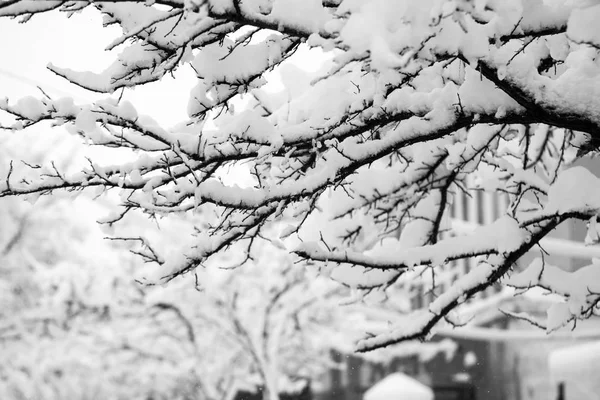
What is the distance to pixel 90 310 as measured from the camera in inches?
529

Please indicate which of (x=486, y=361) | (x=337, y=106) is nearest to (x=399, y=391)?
(x=337, y=106)

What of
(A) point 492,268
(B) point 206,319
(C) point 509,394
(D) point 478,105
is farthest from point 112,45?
(C) point 509,394

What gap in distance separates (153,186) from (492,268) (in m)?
1.69

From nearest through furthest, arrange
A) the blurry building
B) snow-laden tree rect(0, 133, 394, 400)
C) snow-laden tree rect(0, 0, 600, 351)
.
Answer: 1. snow-laden tree rect(0, 0, 600, 351)
2. snow-laden tree rect(0, 133, 394, 400)
3. the blurry building

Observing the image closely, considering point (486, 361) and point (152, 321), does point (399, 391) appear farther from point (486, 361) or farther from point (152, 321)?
point (486, 361)

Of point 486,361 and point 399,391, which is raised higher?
point 486,361

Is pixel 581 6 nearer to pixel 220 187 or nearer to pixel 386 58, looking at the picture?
pixel 386 58

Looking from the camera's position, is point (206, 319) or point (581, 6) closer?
point (581, 6)

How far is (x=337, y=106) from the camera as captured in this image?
7.97 feet

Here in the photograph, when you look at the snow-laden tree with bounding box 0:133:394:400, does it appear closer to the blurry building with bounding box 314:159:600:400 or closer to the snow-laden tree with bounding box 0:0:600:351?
the blurry building with bounding box 314:159:600:400

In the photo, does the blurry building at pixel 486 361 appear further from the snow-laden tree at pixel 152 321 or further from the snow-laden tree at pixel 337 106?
the snow-laden tree at pixel 337 106

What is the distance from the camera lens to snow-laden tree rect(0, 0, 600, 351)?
73.0 inches

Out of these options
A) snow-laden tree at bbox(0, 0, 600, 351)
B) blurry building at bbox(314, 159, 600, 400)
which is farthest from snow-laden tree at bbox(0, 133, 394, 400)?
snow-laden tree at bbox(0, 0, 600, 351)

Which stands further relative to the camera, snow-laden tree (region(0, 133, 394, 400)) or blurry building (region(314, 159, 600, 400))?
blurry building (region(314, 159, 600, 400))
